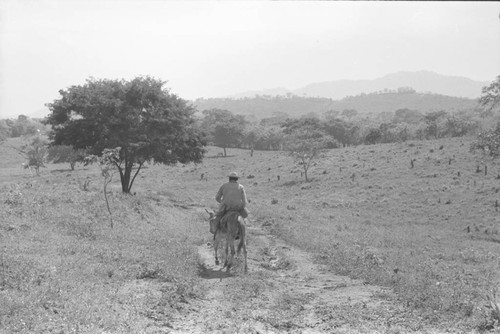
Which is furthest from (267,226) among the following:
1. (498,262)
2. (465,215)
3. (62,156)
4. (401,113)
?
(401,113)

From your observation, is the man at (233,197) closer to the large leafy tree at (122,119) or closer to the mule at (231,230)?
the mule at (231,230)

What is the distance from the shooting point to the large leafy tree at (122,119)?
109ft

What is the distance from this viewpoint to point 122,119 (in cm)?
3356

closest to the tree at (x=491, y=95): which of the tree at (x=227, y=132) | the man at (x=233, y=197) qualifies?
the man at (x=233, y=197)

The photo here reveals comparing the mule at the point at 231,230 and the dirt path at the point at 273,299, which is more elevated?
the mule at the point at 231,230

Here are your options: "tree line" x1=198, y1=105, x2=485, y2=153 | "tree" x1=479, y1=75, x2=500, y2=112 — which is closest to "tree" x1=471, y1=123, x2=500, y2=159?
"tree" x1=479, y1=75, x2=500, y2=112

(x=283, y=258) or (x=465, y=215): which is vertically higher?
(x=283, y=258)

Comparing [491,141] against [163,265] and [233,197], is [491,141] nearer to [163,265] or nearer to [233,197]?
[233,197]

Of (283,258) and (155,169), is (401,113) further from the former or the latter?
(283,258)

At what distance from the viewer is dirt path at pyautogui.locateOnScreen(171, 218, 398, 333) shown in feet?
30.0

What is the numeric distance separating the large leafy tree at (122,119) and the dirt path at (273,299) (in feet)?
65.3

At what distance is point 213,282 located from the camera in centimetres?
1263

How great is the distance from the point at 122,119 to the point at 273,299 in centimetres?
2586

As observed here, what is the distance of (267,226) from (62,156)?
228ft
